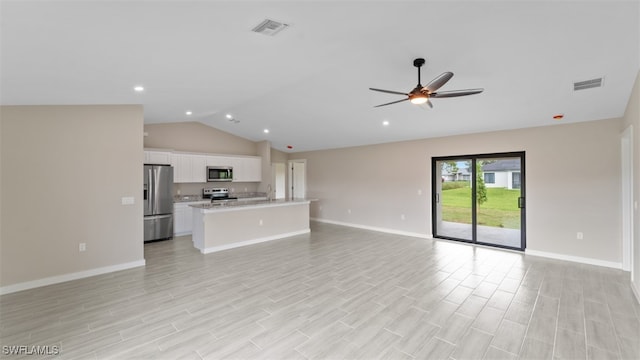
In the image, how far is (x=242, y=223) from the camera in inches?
230

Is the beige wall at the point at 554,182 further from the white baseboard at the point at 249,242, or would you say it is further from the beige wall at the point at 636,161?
the white baseboard at the point at 249,242

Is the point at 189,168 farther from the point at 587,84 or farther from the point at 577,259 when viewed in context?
the point at 577,259

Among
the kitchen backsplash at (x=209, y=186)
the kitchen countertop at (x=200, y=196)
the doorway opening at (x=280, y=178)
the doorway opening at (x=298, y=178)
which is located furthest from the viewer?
the doorway opening at (x=280, y=178)

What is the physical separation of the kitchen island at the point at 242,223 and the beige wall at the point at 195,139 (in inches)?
89.2

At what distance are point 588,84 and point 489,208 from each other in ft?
9.82

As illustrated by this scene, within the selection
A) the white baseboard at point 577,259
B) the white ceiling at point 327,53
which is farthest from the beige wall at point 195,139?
the white baseboard at point 577,259

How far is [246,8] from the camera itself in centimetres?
214

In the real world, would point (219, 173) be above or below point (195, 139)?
below

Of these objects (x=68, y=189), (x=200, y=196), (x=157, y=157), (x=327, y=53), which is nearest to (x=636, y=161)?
(x=327, y=53)

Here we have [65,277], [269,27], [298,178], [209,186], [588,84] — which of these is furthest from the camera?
[298,178]

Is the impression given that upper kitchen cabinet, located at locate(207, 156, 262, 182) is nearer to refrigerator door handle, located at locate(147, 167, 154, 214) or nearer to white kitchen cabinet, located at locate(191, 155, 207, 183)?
white kitchen cabinet, located at locate(191, 155, 207, 183)

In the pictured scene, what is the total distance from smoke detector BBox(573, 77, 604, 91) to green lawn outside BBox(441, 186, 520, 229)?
2359 mm

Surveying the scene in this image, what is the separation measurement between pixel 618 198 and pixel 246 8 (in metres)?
6.10

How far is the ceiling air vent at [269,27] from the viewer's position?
2.40 metres
